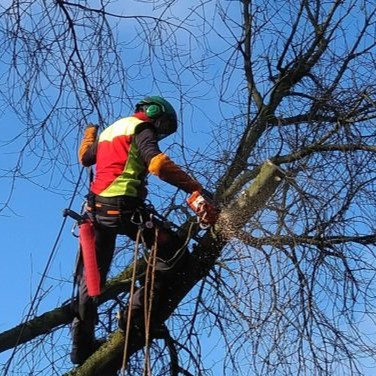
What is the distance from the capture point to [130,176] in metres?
5.07

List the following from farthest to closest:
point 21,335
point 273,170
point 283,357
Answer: point 21,335
point 273,170
point 283,357

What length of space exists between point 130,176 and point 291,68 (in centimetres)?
102

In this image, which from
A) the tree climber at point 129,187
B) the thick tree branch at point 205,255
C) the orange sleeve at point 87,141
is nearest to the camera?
the thick tree branch at point 205,255

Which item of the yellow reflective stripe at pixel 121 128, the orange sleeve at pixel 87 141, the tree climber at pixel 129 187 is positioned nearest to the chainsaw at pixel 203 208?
the tree climber at pixel 129 187

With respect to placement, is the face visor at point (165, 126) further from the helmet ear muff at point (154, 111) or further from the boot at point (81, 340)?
the boot at point (81, 340)

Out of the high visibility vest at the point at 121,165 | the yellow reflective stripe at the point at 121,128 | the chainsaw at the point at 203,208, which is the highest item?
the yellow reflective stripe at the point at 121,128

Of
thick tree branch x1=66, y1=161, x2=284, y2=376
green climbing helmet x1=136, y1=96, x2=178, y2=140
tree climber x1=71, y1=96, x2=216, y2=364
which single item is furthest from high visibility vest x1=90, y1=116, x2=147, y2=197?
thick tree branch x1=66, y1=161, x2=284, y2=376

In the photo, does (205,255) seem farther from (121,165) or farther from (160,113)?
(160,113)

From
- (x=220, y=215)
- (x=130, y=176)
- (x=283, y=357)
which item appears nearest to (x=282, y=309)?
(x=283, y=357)

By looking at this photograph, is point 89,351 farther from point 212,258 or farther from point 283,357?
point 283,357

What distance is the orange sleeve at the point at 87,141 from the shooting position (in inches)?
203

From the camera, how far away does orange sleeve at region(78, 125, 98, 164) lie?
515 cm

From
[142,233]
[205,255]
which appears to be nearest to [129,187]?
[142,233]

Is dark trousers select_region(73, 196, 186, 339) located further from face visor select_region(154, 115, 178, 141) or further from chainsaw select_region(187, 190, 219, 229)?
face visor select_region(154, 115, 178, 141)
